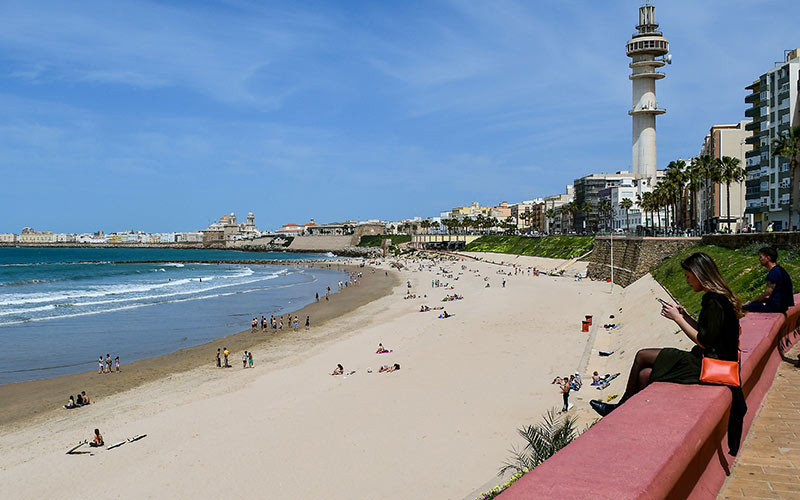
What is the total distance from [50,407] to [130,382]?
133 inches

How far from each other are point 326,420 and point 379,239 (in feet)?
557

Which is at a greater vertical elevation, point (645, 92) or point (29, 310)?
point (645, 92)

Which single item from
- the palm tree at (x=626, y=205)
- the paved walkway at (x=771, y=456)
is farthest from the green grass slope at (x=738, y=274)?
the palm tree at (x=626, y=205)

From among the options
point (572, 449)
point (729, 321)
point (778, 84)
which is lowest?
point (572, 449)

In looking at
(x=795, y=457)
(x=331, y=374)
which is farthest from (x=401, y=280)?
(x=795, y=457)

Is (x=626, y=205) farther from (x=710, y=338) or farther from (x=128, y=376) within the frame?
(x=710, y=338)

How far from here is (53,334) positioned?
109 ft

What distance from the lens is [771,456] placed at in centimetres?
454

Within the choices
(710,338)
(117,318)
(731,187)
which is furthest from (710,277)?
(731,187)

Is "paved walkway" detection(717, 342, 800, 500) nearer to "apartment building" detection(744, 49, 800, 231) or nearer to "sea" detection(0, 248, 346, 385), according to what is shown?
"sea" detection(0, 248, 346, 385)

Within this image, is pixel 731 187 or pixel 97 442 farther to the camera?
pixel 731 187

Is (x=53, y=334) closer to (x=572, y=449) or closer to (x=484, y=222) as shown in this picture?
(x=572, y=449)

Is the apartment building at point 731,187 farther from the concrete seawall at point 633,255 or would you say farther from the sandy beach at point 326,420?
the sandy beach at point 326,420

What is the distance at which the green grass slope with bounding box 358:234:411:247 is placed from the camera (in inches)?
6667
